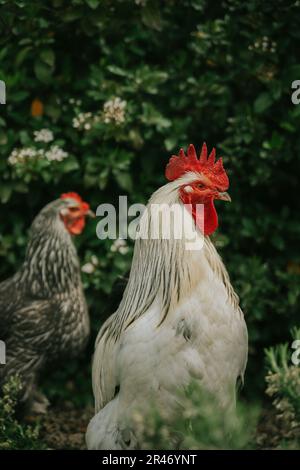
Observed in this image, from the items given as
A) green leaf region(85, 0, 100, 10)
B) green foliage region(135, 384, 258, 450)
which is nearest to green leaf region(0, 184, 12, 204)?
green leaf region(85, 0, 100, 10)

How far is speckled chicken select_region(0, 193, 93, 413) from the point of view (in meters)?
4.77

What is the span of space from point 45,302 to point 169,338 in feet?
5.58

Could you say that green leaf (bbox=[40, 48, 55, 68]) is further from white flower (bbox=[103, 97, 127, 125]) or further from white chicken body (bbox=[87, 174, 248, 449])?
white chicken body (bbox=[87, 174, 248, 449])

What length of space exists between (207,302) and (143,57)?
2.77 m

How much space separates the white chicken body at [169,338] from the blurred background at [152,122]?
174cm

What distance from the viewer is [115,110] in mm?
5109

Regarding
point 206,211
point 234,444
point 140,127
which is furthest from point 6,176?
point 234,444

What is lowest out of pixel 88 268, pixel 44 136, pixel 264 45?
pixel 88 268

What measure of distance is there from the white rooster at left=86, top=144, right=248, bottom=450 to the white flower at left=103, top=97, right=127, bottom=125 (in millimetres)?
1594

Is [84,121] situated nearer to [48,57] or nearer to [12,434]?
[48,57]

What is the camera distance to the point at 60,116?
5379 millimetres

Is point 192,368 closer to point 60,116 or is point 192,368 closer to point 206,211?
point 206,211
